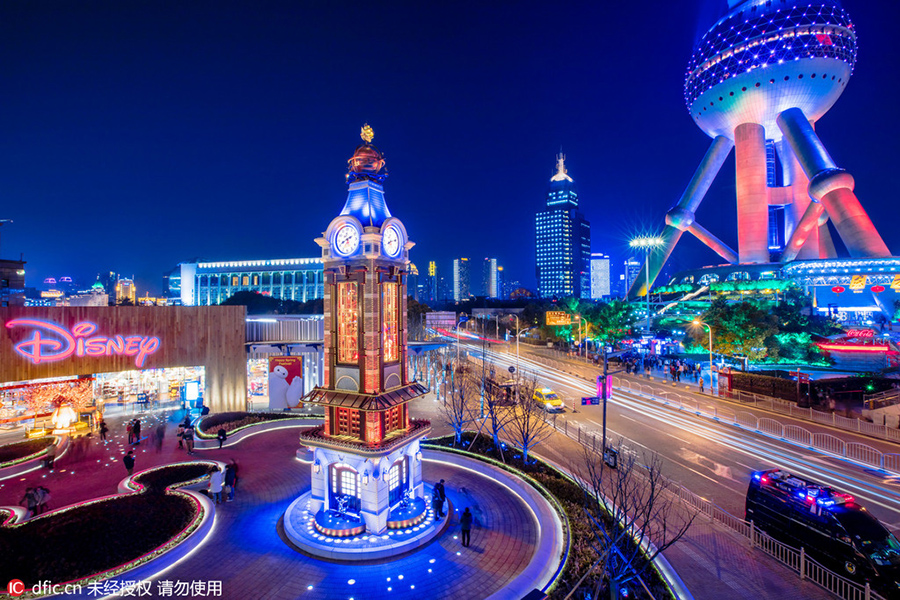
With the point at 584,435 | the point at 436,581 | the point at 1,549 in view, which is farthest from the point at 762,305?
the point at 1,549

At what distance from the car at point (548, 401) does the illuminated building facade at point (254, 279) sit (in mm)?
82179

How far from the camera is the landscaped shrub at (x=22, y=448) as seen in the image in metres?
20.7

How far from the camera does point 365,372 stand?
1496cm

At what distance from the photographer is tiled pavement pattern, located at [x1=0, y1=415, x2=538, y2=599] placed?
11.7 m

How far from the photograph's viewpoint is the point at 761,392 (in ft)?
107

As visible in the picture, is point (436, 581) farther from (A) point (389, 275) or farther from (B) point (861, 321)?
(B) point (861, 321)

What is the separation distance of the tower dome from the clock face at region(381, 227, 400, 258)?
316 ft

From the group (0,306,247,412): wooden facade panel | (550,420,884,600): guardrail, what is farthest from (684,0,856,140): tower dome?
(0,306,247,412): wooden facade panel

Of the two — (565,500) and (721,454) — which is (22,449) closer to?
(565,500)

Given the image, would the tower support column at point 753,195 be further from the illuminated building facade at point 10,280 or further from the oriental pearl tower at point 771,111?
the illuminated building facade at point 10,280

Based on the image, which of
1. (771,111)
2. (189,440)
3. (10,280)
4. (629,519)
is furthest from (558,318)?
(771,111)

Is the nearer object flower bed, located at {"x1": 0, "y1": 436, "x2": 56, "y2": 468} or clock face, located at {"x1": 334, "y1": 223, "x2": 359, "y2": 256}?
clock face, located at {"x1": 334, "y1": 223, "x2": 359, "y2": 256}

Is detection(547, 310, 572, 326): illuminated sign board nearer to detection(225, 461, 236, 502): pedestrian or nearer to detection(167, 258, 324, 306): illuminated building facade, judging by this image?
detection(225, 461, 236, 502): pedestrian

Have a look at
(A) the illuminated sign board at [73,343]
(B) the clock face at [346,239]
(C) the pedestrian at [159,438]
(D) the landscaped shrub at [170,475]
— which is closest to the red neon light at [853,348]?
(B) the clock face at [346,239]
